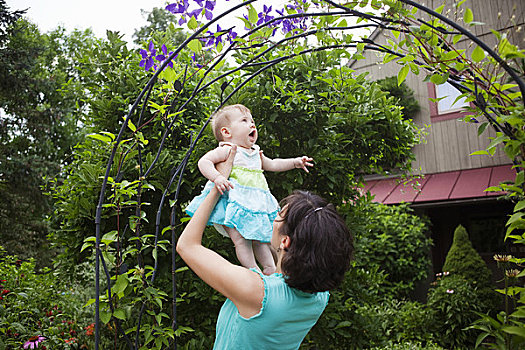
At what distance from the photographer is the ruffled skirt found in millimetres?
1783

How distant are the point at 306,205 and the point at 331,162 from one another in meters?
1.99

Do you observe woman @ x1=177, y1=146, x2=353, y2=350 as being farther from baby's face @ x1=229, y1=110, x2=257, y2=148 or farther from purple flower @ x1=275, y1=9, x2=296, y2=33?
purple flower @ x1=275, y1=9, x2=296, y2=33

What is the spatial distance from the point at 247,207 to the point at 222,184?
19 centimetres

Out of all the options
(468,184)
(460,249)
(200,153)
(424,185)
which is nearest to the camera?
(200,153)

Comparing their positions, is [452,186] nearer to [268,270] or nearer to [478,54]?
[268,270]

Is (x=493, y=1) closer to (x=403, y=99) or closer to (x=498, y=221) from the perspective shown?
(x=403, y=99)

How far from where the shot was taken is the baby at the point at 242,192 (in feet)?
5.85

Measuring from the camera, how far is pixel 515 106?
1493 mm

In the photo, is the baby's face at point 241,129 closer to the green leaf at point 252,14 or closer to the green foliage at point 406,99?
the green leaf at point 252,14

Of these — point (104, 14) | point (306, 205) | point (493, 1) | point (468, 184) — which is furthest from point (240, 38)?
point (104, 14)

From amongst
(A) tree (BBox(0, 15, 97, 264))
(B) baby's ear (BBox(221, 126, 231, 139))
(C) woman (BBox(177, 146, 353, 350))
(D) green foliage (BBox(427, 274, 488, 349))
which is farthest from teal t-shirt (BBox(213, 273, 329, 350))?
(A) tree (BBox(0, 15, 97, 264))

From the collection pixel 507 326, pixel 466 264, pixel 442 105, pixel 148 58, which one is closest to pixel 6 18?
pixel 148 58

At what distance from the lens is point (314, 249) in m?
1.37

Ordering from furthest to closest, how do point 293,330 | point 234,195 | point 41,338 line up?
point 41,338 → point 234,195 → point 293,330
